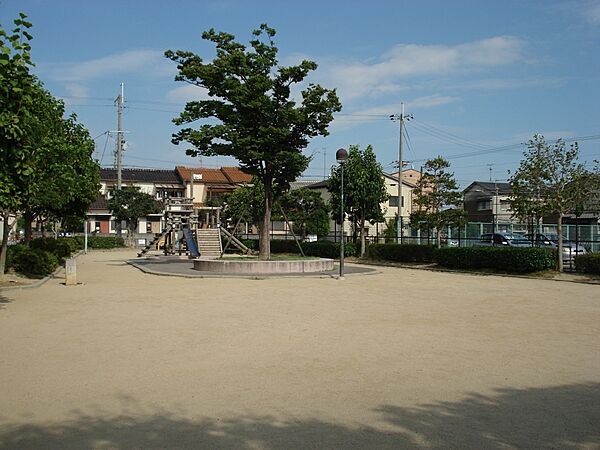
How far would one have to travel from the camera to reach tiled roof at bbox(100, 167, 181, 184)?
6644cm

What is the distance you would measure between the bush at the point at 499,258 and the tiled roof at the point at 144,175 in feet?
148

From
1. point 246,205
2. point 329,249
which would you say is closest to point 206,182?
point 246,205

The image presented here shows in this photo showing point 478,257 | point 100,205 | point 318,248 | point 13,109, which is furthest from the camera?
point 100,205

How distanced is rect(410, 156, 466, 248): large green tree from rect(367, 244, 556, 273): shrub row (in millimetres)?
1352

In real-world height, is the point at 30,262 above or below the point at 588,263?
below

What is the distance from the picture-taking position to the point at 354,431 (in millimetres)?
4949

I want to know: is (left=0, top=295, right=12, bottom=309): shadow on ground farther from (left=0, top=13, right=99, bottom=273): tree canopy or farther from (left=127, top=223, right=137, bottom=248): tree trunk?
(left=127, top=223, right=137, bottom=248): tree trunk

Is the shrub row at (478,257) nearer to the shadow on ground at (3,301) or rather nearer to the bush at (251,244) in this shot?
the bush at (251,244)

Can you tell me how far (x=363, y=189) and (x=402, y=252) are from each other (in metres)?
4.85

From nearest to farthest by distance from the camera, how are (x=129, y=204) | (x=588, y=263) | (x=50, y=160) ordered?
(x=50, y=160)
(x=588, y=263)
(x=129, y=204)

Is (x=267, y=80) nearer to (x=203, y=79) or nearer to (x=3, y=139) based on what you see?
(x=203, y=79)

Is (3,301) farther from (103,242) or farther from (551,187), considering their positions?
(103,242)

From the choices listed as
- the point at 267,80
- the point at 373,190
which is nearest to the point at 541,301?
the point at 267,80

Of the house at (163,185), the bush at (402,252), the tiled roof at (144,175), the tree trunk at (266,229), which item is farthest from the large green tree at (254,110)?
the tiled roof at (144,175)
